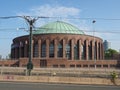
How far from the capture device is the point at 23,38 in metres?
123

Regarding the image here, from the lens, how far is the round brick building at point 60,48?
112m

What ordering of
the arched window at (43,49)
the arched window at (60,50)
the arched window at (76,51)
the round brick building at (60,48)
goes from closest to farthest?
1. the round brick building at (60,48)
2. the arched window at (60,50)
3. the arched window at (43,49)
4. the arched window at (76,51)

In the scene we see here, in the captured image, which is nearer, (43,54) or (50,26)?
(43,54)

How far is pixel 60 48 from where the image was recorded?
119 meters

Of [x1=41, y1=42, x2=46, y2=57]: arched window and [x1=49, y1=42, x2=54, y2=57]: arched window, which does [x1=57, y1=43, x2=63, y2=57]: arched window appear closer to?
[x1=49, y1=42, x2=54, y2=57]: arched window

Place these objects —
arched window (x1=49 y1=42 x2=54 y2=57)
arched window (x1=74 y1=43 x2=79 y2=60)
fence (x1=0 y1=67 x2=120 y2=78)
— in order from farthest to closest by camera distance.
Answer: arched window (x1=74 y1=43 x2=79 y2=60) → arched window (x1=49 y1=42 x2=54 y2=57) → fence (x1=0 y1=67 x2=120 y2=78)

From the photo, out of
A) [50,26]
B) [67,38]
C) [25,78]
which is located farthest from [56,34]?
[25,78]

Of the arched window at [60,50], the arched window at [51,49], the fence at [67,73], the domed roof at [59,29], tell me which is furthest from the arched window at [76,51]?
the fence at [67,73]

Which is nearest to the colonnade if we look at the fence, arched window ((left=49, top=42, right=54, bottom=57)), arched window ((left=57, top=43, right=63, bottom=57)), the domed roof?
arched window ((left=49, top=42, right=54, bottom=57))

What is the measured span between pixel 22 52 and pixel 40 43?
12392 millimetres

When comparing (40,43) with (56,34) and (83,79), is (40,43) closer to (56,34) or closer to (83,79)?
(56,34)

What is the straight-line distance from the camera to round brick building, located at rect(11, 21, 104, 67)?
368 feet

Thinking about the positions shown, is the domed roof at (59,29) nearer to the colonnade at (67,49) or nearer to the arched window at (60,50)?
the colonnade at (67,49)

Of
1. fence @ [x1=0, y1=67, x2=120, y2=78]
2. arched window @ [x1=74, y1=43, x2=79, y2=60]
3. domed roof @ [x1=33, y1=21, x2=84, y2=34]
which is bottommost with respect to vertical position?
fence @ [x1=0, y1=67, x2=120, y2=78]
